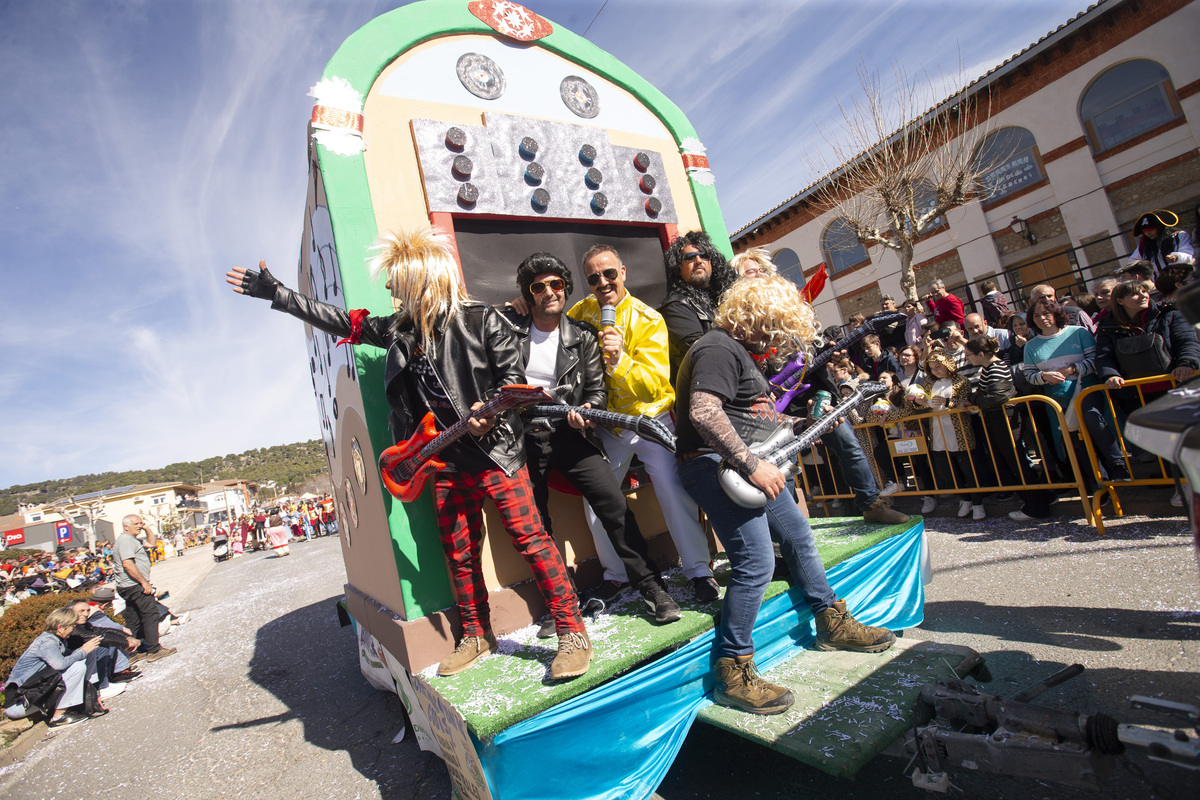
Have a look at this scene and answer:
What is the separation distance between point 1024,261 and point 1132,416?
55.9ft

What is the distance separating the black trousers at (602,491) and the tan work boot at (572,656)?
52 centimetres

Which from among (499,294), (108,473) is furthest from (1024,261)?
(108,473)

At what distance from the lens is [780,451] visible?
2.56 meters

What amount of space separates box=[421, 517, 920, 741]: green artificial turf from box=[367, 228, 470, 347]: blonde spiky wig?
1.52 metres

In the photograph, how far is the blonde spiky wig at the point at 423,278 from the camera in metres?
2.75

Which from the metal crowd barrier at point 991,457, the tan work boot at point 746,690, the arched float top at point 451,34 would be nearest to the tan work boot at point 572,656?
the tan work boot at point 746,690

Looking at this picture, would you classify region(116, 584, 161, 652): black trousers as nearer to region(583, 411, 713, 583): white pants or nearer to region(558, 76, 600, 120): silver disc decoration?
region(583, 411, 713, 583): white pants

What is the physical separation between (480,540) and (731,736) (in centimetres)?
161

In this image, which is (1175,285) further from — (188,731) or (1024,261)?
(1024,261)

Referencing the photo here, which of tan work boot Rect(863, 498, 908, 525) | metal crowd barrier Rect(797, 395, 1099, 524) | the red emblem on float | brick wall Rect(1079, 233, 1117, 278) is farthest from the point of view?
brick wall Rect(1079, 233, 1117, 278)

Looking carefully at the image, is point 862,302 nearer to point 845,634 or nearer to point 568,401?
point 845,634

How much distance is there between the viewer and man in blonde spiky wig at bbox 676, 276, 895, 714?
235 cm

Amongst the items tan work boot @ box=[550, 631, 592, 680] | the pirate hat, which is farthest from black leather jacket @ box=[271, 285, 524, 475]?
the pirate hat

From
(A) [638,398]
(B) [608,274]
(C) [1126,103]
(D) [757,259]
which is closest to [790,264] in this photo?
(C) [1126,103]
